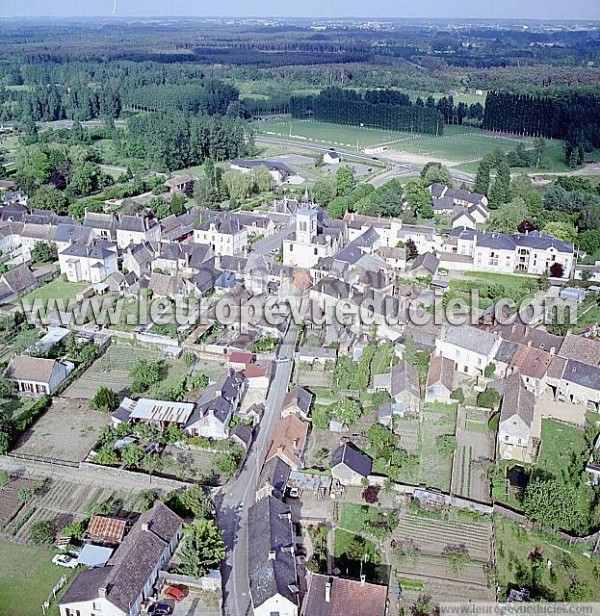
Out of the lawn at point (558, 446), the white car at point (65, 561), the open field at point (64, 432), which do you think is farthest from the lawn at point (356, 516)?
the open field at point (64, 432)

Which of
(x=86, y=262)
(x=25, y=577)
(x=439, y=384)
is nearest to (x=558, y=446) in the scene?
(x=439, y=384)

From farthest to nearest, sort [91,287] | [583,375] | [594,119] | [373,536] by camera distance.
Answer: [594,119] < [91,287] < [583,375] < [373,536]

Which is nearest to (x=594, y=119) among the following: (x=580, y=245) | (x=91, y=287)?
(x=580, y=245)

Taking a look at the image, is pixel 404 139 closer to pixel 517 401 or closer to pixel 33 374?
pixel 517 401

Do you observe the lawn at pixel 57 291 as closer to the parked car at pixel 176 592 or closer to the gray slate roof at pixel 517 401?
the parked car at pixel 176 592

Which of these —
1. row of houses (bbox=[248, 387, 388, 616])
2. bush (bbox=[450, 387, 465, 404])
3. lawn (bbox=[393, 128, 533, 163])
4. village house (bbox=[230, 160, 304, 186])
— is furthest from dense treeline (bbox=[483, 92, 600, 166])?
row of houses (bbox=[248, 387, 388, 616])

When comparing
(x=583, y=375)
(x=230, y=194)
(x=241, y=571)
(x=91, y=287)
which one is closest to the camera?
(x=241, y=571)

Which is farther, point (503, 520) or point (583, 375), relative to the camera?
point (583, 375)

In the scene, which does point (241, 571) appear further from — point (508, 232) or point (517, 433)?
point (508, 232)
